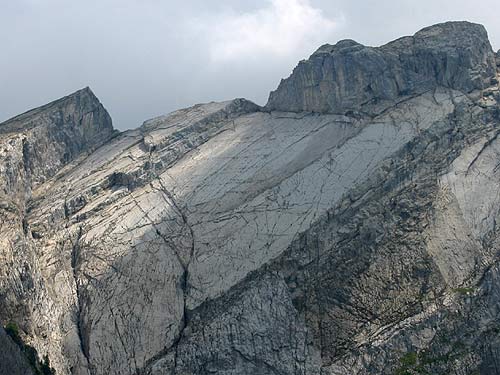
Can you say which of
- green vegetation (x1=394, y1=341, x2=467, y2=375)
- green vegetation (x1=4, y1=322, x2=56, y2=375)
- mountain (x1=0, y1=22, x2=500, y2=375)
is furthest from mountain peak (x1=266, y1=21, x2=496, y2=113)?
green vegetation (x1=4, y1=322, x2=56, y2=375)

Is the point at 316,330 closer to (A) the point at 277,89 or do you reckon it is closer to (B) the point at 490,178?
(B) the point at 490,178

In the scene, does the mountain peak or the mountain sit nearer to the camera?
the mountain

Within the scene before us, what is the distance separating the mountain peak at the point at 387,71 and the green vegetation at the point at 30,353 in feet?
137

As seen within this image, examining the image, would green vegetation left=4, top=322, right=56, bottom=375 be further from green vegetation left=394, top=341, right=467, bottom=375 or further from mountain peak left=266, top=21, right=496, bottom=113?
mountain peak left=266, top=21, right=496, bottom=113

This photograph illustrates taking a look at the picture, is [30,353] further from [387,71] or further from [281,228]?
[387,71]

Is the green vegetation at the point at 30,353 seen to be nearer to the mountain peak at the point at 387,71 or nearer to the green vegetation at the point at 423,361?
the green vegetation at the point at 423,361

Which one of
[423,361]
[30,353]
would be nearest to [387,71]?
[423,361]

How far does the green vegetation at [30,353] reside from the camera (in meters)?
53.9

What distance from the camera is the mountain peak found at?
8075 cm

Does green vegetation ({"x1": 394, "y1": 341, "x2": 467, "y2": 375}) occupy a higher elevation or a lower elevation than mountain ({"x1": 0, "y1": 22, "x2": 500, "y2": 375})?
lower

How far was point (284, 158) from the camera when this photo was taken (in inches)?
2958

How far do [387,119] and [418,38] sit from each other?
45.0 feet

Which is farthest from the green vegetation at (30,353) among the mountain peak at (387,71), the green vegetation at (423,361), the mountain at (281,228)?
the mountain peak at (387,71)

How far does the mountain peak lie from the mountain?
0.22 meters
